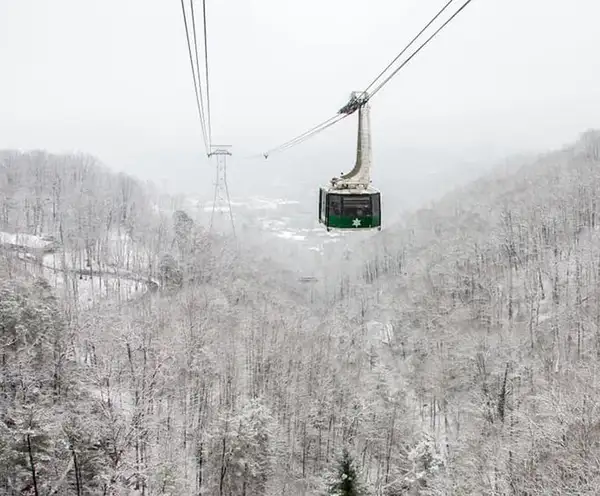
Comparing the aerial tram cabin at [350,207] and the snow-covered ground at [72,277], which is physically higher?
the aerial tram cabin at [350,207]

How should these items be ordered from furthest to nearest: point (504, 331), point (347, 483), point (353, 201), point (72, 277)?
1. point (72, 277)
2. point (504, 331)
3. point (347, 483)
4. point (353, 201)

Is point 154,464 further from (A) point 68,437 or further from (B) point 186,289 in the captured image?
(B) point 186,289

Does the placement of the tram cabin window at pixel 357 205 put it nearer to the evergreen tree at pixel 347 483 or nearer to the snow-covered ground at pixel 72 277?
the evergreen tree at pixel 347 483

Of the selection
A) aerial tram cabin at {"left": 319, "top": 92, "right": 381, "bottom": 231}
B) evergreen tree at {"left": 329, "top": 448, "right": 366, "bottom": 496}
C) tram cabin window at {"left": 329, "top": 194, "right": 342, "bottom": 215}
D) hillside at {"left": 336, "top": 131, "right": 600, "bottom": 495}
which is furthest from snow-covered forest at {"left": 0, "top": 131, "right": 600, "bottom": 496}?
tram cabin window at {"left": 329, "top": 194, "right": 342, "bottom": 215}

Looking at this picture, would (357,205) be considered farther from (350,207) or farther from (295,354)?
(295,354)

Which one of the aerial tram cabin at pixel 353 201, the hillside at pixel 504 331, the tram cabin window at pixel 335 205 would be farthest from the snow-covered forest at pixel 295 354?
the tram cabin window at pixel 335 205

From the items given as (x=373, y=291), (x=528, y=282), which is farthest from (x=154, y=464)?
(x=373, y=291)

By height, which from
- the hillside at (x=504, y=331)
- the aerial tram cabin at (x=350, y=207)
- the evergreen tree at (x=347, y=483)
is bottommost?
the evergreen tree at (x=347, y=483)

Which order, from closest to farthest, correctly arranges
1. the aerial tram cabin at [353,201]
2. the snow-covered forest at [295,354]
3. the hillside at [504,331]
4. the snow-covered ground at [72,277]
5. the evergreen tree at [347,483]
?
the aerial tram cabin at [353,201]
the hillside at [504,331]
the snow-covered forest at [295,354]
the evergreen tree at [347,483]
the snow-covered ground at [72,277]

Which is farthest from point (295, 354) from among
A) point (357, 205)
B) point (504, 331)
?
point (357, 205)
